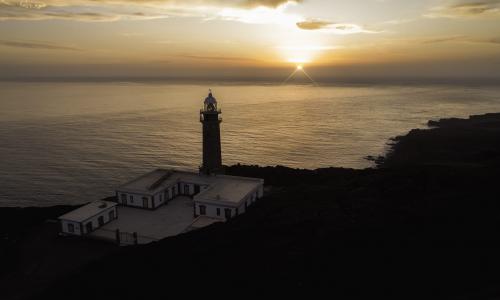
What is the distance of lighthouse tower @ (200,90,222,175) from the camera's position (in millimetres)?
33250

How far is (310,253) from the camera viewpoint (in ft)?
63.9

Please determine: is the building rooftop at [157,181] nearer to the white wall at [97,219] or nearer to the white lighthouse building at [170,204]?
the white lighthouse building at [170,204]

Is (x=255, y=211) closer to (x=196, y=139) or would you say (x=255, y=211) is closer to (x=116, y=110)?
(x=196, y=139)

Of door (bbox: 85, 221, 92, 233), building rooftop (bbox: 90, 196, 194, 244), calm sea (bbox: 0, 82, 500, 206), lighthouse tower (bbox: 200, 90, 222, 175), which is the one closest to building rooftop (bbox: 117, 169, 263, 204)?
lighthouse tower (bbox: 200, 90, 222, 175)

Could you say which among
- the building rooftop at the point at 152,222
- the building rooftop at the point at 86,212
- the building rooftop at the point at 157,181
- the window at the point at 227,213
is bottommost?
the building rooftop at the point at 152,222

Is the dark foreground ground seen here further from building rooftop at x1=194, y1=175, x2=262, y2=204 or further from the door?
building rooftop at x1=194, y1=175, x2=262, y2=204

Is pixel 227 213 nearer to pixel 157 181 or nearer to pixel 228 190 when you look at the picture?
pixel 228 190

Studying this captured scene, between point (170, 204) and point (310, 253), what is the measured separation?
51.1 ft

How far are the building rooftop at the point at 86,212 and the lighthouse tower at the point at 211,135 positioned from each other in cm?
1027

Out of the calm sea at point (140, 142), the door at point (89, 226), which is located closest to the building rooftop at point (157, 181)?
Result: the door at point (89, 226)

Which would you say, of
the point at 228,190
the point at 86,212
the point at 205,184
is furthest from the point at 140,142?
the point at 228,190

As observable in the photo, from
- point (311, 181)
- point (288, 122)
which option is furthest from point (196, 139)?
point (311, 181)

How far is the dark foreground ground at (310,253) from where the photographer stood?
17062 millimetres

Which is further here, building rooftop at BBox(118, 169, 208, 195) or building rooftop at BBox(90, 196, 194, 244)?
building rooftop at BBox(118, 169, 208, 195)
